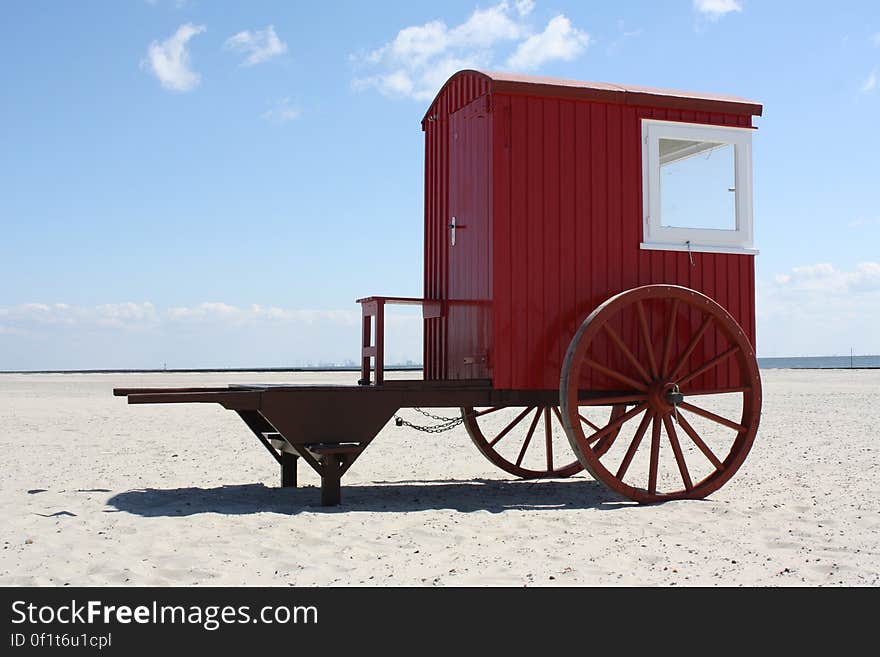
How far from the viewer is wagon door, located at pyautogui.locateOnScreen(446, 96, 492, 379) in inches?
334

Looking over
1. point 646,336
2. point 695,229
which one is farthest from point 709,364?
point 695,229

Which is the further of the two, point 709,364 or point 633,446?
point 709,364

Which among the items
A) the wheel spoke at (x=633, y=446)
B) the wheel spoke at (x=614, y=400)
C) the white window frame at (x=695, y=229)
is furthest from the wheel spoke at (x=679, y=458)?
the white window frame at (x=695, y=229)

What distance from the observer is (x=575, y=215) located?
8539 millimetres

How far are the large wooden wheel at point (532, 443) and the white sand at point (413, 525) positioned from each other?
21 cm

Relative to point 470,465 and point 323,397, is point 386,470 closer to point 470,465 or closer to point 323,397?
point 470,465

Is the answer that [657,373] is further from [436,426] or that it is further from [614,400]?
[436,426]

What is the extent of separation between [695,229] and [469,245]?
6.95 ft

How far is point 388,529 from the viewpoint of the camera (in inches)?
269

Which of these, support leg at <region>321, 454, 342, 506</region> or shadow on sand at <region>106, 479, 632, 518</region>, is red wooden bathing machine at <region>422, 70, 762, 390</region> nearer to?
shadow on sand at <region>106, 479, 632, 518</region>

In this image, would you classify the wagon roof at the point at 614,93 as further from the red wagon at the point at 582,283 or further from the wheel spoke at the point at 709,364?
the wheel spoke at the point at 709,364

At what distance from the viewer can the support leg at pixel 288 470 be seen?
9.07 metres
